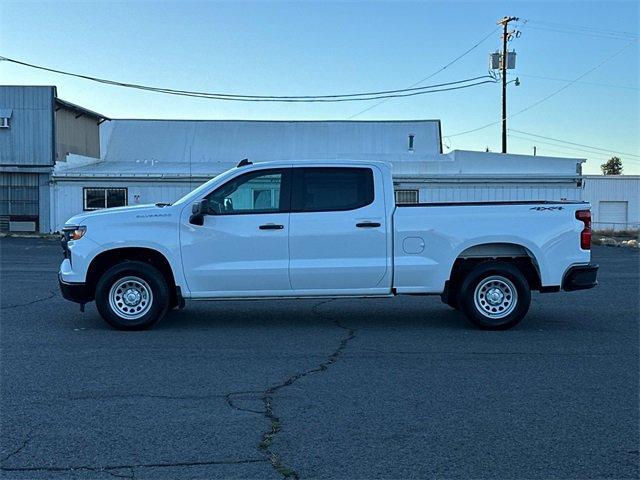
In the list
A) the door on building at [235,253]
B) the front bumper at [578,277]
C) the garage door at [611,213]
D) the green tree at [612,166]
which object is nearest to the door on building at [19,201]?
the door on building at [235,253]

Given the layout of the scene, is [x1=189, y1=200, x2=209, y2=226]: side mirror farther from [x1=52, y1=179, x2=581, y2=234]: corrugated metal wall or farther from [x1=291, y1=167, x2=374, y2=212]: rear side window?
[x1=52, y1=179, x2=581, y2=234]: corrugated metal wall

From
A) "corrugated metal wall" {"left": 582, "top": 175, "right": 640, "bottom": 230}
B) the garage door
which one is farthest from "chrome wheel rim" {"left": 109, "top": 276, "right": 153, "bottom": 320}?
the garage door

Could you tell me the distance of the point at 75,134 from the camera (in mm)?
36625

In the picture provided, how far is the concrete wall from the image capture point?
3431cm

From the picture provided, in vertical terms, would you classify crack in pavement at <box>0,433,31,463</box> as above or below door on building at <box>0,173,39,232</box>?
below

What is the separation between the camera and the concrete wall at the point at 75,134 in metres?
34.3

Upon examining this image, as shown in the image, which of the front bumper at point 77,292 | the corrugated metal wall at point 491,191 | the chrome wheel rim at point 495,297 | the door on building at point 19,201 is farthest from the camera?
the door on building at point 19,201

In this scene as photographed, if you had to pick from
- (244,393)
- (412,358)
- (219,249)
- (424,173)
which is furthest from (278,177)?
(424,173)

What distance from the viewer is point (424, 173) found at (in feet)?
104

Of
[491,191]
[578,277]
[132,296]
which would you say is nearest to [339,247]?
[132,296]

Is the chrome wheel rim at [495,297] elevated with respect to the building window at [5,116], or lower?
lower

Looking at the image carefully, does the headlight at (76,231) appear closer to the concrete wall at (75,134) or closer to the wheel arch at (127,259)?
the wheel arch at (127,259)

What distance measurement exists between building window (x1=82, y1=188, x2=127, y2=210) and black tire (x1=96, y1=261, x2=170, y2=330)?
24178 millimetres

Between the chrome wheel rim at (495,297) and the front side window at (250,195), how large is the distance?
272 cm
